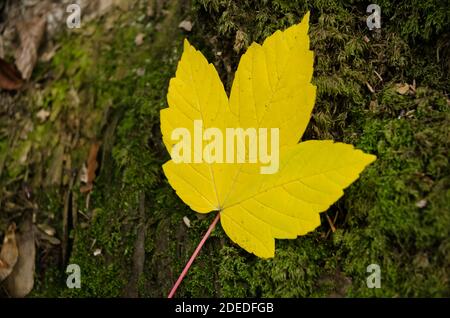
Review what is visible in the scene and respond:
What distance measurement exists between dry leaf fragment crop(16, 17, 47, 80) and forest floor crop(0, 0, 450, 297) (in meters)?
0.05

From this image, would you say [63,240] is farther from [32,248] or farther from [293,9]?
[293,9]

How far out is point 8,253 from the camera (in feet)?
5.72

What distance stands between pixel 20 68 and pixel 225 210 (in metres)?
1.41

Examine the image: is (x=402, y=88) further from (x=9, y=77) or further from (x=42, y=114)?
(x=9, y=77)

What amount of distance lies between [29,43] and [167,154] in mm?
1105

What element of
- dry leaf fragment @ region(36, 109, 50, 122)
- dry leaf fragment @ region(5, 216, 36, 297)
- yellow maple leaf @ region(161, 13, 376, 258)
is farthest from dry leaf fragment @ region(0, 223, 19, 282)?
yellow maple leaf @ region(161, 13, 376, 258)

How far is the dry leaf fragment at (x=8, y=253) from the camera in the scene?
1.71m

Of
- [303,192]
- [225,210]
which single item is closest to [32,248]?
[225,210]

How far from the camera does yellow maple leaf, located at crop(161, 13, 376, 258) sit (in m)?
1.18

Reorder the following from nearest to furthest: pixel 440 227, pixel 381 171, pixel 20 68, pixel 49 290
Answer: pixel 440 227, pixel 381 171, pixel 49 290, pixel 20 68

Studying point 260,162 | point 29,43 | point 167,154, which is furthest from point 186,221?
point 29,43

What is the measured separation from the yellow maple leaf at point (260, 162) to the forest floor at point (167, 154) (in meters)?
0.14

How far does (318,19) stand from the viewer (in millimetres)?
1519

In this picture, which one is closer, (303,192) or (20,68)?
(303,192)
